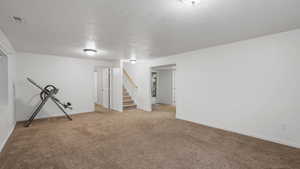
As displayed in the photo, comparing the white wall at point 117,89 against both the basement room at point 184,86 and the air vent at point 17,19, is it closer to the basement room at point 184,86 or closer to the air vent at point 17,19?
the basement room at point 184,86

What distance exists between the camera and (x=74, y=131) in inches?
145

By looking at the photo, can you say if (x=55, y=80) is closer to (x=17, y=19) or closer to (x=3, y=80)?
(x=3, y=80)

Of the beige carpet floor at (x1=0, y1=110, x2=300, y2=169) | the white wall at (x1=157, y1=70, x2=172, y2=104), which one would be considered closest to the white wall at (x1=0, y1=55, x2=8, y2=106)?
the beige carpet floor at (x1=0, y1=110, x2=300, y2=169)

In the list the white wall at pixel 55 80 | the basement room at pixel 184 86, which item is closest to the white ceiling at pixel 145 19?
→ the basement room at pixel 184 86

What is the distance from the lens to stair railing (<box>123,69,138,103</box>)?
715 centimetres

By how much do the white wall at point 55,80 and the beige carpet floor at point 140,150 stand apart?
3.95 ft

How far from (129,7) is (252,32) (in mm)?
2608

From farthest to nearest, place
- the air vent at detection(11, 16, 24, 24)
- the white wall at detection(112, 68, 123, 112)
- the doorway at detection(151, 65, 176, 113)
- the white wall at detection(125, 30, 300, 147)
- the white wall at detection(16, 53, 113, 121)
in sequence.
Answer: the doorway at detection(151, 65, 176, 113)
the white wall at detection(112, 68, 123, 112)
the white wall at detection(16, 53, 113, 121)
the white wall at detection(125, 30, 300, 147)
the air vent at detection(11, 16, 24, 24)

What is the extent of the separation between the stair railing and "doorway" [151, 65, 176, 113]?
1.57 m

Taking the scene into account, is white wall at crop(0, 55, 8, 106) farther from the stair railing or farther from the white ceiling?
the stair railing

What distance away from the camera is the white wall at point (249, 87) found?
9.22 ft

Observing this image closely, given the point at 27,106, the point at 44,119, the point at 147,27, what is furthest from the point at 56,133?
the point at 147,27

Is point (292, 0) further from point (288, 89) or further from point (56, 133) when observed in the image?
point (56, 133)

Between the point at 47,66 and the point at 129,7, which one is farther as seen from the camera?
the point at 47,66
